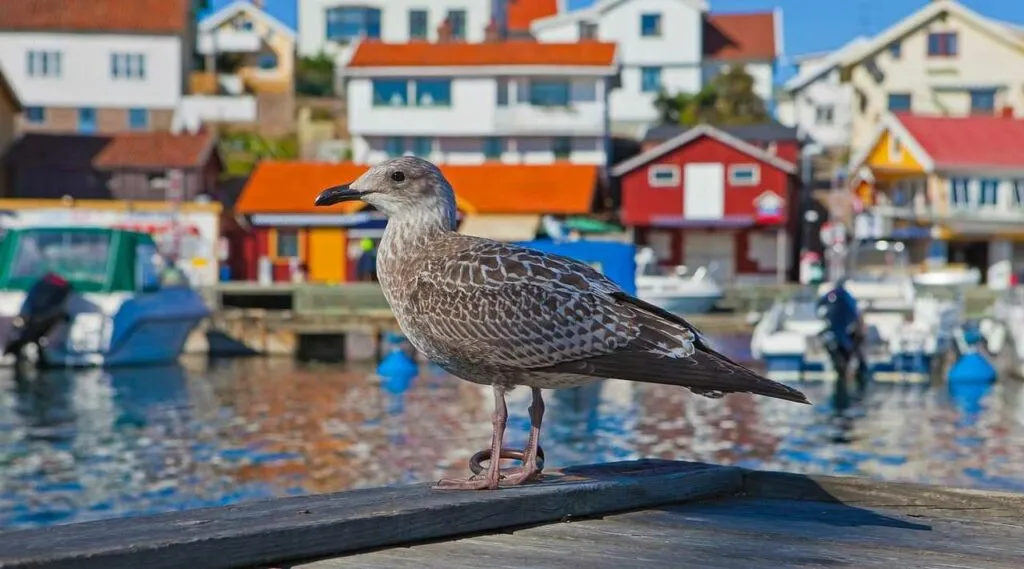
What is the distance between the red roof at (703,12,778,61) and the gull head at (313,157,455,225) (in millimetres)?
83194

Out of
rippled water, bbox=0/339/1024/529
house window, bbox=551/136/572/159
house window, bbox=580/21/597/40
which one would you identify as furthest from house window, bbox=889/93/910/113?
rippled water, bbox=0/339/1024/529

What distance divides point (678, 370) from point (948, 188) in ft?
191

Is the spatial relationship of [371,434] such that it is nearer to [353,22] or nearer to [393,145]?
[393,145]

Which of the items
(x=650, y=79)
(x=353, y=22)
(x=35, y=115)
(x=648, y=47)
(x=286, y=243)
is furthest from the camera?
(x=353, y=22)

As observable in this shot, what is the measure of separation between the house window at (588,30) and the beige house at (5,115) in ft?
108

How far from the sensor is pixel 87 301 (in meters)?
35.4

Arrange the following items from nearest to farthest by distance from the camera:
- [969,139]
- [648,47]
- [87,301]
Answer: [87,301], [969,139], [648,47]

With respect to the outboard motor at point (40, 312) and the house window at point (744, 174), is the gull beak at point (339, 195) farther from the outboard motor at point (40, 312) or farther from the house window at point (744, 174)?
the house window at point (744, 174)

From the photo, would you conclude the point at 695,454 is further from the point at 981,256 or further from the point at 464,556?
the point at 981,256

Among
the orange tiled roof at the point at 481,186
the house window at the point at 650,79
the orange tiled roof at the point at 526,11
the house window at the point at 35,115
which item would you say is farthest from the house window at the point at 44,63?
the house window at the point at 650,79

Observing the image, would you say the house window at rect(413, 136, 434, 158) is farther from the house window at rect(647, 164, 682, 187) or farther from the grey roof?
the house window at rect(647, 164, 682, 187)

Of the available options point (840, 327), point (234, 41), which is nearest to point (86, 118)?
point (234, 41)

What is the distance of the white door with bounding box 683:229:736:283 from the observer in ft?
205

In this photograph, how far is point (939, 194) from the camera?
6222 centimetres
